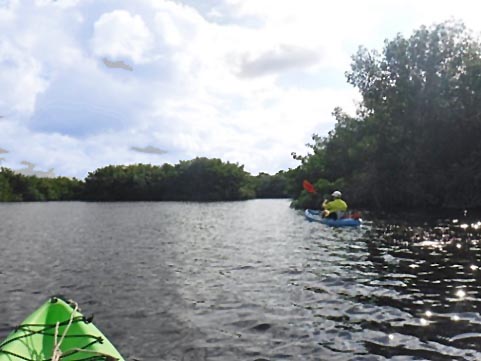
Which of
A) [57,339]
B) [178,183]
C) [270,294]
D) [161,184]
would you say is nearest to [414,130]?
[270,294]

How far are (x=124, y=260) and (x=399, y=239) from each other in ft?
41.7

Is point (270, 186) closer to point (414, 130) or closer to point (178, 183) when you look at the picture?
point (178, 183)

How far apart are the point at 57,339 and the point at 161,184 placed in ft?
384

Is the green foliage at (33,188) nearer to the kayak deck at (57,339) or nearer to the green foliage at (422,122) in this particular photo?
the green foliage at (422,122)

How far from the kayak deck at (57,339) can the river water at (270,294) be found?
1119 millimetres

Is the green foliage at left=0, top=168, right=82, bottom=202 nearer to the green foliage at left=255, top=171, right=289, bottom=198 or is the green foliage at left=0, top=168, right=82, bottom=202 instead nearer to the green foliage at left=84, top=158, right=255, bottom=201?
the green foliage at left=84, top=158, right=255, bottom=201

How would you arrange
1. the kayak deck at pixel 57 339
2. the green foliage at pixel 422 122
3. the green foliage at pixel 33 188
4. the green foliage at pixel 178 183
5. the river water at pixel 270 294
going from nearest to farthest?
the kayak deck at pixel 57 339, the river water at pixel 270 294, the green foliage at pixel 422 122, the green foliage at pixel 178 183, the green foliage at pixel 33 188

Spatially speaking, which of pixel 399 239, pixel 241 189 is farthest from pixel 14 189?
pixel 399 239

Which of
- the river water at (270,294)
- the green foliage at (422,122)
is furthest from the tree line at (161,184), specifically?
the river water at (270,294)

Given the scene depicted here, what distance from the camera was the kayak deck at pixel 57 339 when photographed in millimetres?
5887

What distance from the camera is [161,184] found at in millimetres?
121750

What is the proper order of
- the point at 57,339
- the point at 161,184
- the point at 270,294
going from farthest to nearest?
the point at 161,184, the point at 270,294, the point at 57,339

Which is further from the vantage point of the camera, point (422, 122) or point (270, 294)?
point (422, 122)

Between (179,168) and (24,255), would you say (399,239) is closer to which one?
(24,255)
